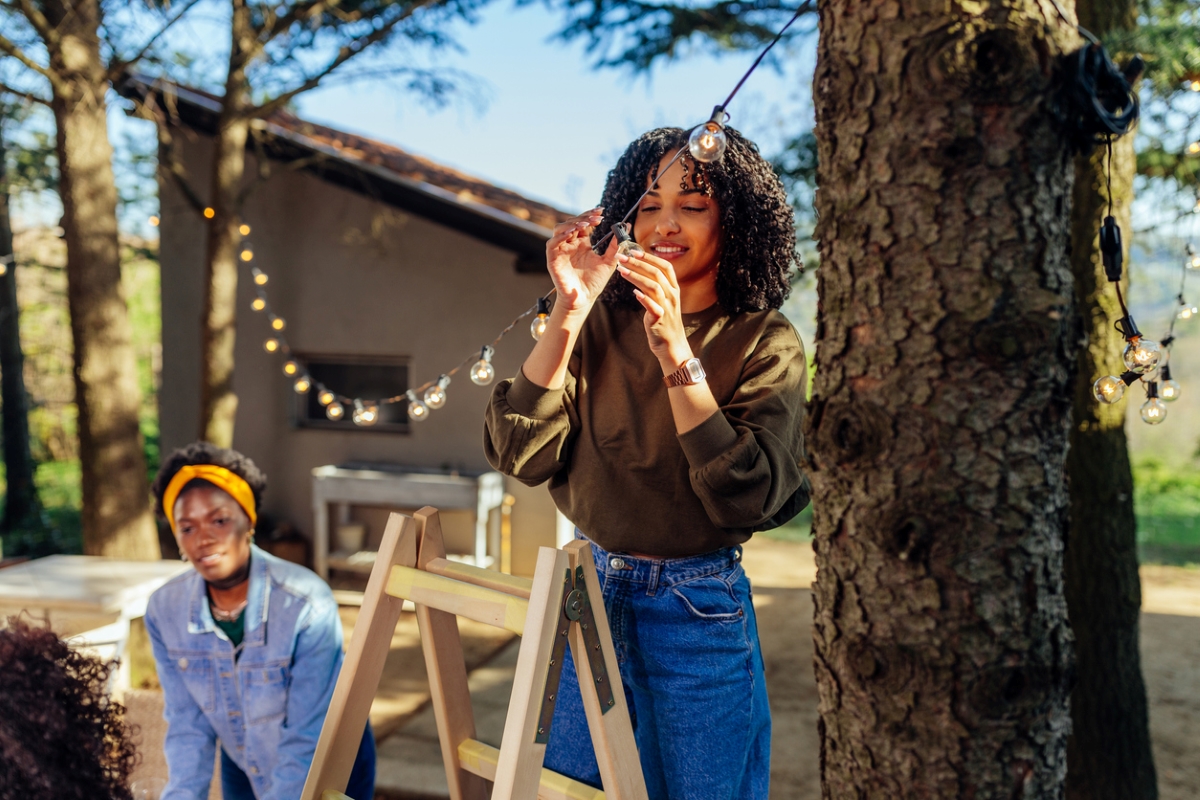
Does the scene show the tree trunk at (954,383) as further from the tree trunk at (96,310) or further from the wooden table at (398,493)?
the wooden table at (398,493)

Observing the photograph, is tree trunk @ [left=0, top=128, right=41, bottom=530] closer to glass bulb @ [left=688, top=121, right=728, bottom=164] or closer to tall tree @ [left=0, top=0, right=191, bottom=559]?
tall tree @ [left=0, top=0, right=191, bottom=559]

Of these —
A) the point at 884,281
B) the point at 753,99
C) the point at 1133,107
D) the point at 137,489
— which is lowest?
the point at 137,489

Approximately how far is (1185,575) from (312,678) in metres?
7.05

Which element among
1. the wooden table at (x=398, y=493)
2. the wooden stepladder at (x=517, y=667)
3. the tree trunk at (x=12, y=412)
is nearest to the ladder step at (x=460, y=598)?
the wooden stepladder at (x=517, y=667)

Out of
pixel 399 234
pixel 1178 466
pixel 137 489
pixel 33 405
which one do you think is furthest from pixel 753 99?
pixel 33 405

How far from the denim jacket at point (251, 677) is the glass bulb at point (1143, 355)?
1817 mm

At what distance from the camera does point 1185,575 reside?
6.75 metres

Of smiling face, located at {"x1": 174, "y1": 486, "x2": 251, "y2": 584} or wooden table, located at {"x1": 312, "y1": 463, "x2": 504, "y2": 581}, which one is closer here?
smiling face, located at {"x1": 174, "y1": 486, "x2": 251, "y2": 584}

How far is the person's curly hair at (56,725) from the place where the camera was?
5.28ft

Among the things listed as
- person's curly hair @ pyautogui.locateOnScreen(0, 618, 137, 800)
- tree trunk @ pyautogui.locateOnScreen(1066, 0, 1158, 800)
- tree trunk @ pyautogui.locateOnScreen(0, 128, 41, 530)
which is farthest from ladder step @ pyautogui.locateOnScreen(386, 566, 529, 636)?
tree trunk @ pyautogui.locateOnScreen(0, 128, 41, 530)

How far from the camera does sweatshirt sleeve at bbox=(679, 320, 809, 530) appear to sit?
1.27m

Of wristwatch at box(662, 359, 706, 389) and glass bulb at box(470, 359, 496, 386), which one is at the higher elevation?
glass bulb at box(470, 359, 496, 386)

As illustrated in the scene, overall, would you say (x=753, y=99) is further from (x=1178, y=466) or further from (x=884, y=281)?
(x=1178, y=466)

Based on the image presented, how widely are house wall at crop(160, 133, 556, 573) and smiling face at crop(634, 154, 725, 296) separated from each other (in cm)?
446
